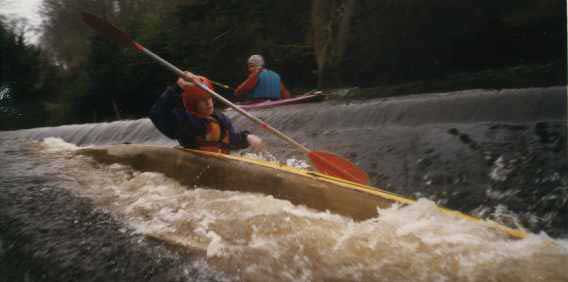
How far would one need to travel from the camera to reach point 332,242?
6.68 feet

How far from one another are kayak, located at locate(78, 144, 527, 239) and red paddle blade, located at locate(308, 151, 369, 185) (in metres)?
0.34

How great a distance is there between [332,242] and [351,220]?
0.24 m

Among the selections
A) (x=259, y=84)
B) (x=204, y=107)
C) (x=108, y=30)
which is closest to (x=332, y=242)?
(x=204, y=107)

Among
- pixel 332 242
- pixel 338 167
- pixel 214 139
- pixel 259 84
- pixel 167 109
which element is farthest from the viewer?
pixel 259 84

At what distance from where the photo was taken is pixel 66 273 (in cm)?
182

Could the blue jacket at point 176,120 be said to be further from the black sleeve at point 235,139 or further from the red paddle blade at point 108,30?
the red paddle blade at point 108,30

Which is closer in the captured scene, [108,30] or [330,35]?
[108,30]

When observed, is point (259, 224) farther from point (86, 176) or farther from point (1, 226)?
point (86, 176)

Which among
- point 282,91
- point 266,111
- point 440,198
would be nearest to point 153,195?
point 440,198

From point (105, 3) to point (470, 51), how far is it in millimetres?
12196

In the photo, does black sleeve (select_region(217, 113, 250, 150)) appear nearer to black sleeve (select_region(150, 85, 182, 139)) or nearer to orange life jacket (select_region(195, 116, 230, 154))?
orange life jacket (select_region(195, 116, 230, 154))

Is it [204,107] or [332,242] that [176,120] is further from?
[332,242]

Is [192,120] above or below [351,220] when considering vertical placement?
above

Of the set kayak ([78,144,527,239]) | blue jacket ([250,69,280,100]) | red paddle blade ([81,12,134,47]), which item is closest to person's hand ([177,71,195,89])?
kayak ([78,144,527,239])
